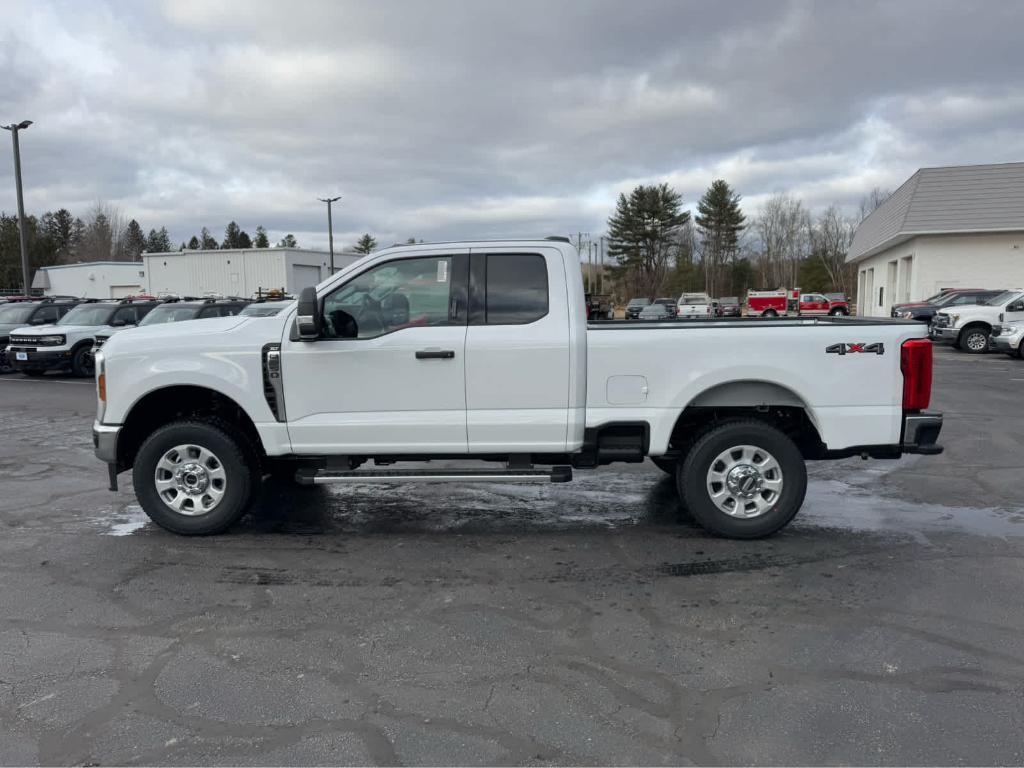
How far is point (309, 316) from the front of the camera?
552 cm

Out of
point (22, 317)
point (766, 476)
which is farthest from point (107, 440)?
point (22, 317)

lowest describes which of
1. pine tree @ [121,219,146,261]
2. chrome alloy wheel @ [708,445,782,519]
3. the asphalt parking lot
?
the asphalt parking lot

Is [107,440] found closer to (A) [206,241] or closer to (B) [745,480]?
(B) [745,480]

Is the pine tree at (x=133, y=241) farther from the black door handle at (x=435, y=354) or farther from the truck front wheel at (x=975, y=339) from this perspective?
the black door handle at (x=435, y=354)

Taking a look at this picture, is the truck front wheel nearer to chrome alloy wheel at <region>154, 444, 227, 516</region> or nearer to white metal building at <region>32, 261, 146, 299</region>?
chrome alloy wheel at <region>154, 444, 227, 516</region>

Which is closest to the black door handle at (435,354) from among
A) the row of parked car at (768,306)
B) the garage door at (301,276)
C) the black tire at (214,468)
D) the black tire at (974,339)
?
the black tire at (214,468)

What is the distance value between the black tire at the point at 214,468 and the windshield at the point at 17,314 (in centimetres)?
1736

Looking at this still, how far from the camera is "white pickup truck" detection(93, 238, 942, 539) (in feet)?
18.6

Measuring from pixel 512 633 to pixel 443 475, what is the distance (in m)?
1.65

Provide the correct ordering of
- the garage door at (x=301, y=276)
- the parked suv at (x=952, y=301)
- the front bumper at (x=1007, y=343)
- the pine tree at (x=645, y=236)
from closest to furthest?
the front bumper at (x=1007, y=343) < the parked suv at (x=952, y=301) < the garage door at (x=301, y=276) < the pine tree at (x=645, y=236)

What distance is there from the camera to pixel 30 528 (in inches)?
250

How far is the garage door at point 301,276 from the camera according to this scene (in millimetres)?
52188

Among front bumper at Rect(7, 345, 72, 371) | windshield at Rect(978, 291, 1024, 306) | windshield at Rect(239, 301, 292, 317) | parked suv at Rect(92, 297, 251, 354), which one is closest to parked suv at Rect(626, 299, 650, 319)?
windshield at Rect(978, 291, 1024, 306)

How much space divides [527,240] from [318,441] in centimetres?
213
